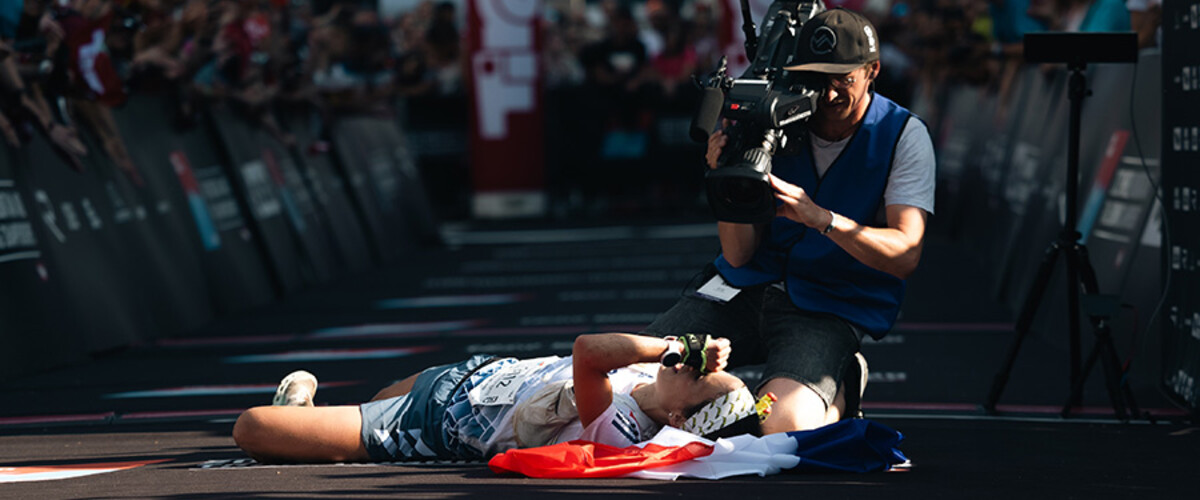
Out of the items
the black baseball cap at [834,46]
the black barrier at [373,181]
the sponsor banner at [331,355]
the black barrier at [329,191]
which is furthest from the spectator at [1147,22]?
the black barrier at [373,181]

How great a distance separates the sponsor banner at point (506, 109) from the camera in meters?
22.2

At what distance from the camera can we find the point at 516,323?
10844 mm

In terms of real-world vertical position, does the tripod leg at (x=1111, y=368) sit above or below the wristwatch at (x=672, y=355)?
below

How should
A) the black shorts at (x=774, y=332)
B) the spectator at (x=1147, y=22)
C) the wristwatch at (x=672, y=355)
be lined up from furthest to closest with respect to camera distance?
1. the spectator at (x=1147, y=22)
2. the black shorts at (x=774, y=332)
3. the wristwatch at (x=672, y=355)

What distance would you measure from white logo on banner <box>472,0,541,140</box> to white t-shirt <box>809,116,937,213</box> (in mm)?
16486

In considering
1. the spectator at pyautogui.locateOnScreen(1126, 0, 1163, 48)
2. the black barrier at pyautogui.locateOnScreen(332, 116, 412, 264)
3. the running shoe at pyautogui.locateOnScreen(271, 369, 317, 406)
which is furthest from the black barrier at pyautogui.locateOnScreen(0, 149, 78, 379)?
the black barrier at pyautogui.locateOnScreen(332, 116, 412, 264)

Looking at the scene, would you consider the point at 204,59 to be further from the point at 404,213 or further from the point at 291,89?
the point at 404,213

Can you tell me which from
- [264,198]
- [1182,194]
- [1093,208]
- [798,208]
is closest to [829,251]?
[798,208]

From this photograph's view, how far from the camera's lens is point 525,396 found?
568 cm

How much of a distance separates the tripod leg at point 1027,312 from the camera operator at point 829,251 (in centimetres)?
110

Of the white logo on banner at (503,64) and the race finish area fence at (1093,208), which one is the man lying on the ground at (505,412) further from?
the white logo on banner at (503,64)

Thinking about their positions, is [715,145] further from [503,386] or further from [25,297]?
[25,297]

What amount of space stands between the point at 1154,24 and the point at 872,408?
331 cm

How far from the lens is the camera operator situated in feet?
18.8
